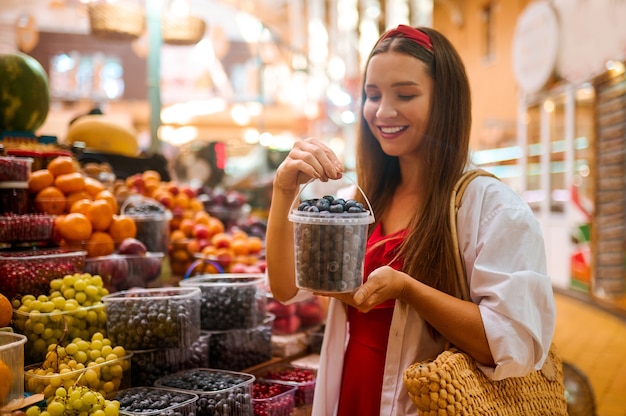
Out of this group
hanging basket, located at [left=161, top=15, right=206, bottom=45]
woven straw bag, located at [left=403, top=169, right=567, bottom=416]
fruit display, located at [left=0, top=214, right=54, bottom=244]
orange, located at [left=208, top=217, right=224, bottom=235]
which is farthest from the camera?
hanging basket, located at [left=161, top=15, right=206, bottom=45]

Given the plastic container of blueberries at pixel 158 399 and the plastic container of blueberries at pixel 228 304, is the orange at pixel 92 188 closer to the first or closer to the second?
the plastic container of blueberries at pixel 228 304

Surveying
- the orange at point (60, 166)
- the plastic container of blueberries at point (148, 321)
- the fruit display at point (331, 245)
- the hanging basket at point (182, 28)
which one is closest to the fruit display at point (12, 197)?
the orange at point (60, 166)

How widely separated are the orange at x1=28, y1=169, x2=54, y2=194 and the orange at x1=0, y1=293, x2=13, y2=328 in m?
0.66

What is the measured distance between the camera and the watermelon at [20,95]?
104 inches

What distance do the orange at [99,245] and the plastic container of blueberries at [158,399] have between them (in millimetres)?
692

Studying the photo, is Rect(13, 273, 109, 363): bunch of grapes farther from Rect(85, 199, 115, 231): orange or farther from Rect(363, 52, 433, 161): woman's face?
Rect(363, 52, 433, 161): woman's face

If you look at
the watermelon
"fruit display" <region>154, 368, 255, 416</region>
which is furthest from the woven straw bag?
the watermelon

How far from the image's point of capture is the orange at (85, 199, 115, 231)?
86.5 inches

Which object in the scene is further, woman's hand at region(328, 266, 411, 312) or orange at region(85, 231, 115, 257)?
orange at region(85, 231, 115, 257)

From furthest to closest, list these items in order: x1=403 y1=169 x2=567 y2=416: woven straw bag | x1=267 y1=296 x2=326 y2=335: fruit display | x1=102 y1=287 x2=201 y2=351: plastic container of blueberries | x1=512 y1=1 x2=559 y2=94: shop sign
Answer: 1. x1=512 y1=1 x2=559 y2=94: shop sign
2. x1=267 y1=296 x2=326 y2=335: fruit display
3. x1=102 y1=287 x2=201 y2=351: plastic container of blueberries
4. x1=403 y1=169 x2=567 y2=416: woven straw bag

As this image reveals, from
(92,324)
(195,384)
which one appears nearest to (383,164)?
(195,384)

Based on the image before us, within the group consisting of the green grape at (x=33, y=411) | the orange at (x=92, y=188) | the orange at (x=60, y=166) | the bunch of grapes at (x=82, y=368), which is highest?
the orange at (x=60, y=166)

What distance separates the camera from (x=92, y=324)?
5.88 ft

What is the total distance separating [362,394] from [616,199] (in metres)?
5.65
